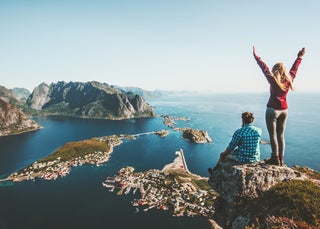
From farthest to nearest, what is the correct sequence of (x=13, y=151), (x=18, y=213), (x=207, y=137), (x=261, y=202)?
(x=207, y=137), (x=13, y=151), (x=18, y=213), (x=261, y=202)

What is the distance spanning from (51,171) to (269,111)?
126511 millimetres

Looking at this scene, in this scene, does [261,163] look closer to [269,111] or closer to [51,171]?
[269,111]

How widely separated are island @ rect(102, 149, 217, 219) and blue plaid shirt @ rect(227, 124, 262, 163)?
69199 millimetres

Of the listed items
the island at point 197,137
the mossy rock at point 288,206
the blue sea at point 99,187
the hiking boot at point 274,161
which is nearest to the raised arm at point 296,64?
the hiking boot at point 274,161

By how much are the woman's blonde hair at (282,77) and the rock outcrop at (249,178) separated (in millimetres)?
3894

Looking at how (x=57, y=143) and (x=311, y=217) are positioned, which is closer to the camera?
(x=311, y=217)

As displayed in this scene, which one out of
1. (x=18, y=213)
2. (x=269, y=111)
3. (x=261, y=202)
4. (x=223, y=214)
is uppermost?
(x=269, y=111)

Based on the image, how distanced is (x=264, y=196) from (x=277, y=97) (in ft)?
14.9

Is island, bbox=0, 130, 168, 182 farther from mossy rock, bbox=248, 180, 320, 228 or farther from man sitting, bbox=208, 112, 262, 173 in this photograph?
mossy rock, bbox=248, 180, 320, 228

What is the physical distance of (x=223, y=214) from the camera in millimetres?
11500

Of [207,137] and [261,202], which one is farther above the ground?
[261,202]

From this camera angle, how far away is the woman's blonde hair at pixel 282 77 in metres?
10.0

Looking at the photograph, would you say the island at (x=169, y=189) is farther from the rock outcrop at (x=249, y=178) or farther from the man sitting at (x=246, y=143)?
the man sitting at (x=246, y=143)

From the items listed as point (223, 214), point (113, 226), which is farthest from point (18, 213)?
point (223, 214)
